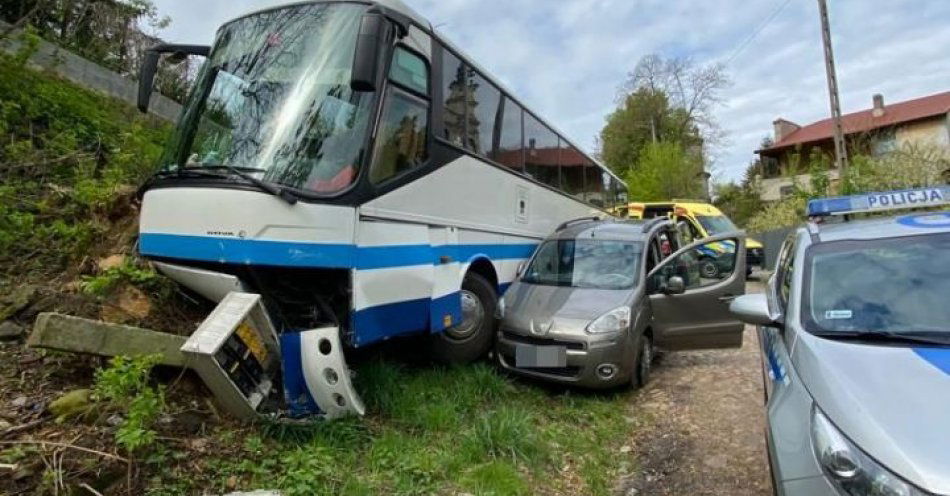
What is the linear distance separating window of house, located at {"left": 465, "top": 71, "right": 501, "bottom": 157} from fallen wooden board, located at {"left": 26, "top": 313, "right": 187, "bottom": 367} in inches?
145

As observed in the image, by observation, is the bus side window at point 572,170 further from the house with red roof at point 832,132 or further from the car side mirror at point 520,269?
the house with red roof at point 832,132

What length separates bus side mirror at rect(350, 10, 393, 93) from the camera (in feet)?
13.6

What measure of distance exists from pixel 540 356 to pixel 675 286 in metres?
1.72

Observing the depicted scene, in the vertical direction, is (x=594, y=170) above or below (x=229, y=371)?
above

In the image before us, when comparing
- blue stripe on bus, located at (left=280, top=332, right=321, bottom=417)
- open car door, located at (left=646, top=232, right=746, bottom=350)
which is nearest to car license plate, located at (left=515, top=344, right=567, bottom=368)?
open car door, located at (left=646, top=232, right=746, bottom=350)

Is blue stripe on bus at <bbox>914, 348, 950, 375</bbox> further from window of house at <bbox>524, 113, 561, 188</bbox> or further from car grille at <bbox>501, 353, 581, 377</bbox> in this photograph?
window of house at <bbox>524, 113, 561, 188</bbox>

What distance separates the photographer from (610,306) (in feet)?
21.3

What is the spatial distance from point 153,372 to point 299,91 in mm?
2264

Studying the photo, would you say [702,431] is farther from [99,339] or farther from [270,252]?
[99,339]

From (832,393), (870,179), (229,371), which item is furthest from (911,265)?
(870,179)

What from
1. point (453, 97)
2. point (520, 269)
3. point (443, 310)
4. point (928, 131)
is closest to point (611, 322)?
point (443, 310)

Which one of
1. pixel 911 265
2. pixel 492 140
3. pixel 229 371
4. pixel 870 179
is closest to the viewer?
pixel 911 265

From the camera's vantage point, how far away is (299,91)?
4.82 metres

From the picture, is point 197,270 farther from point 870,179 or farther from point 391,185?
point 870,179
